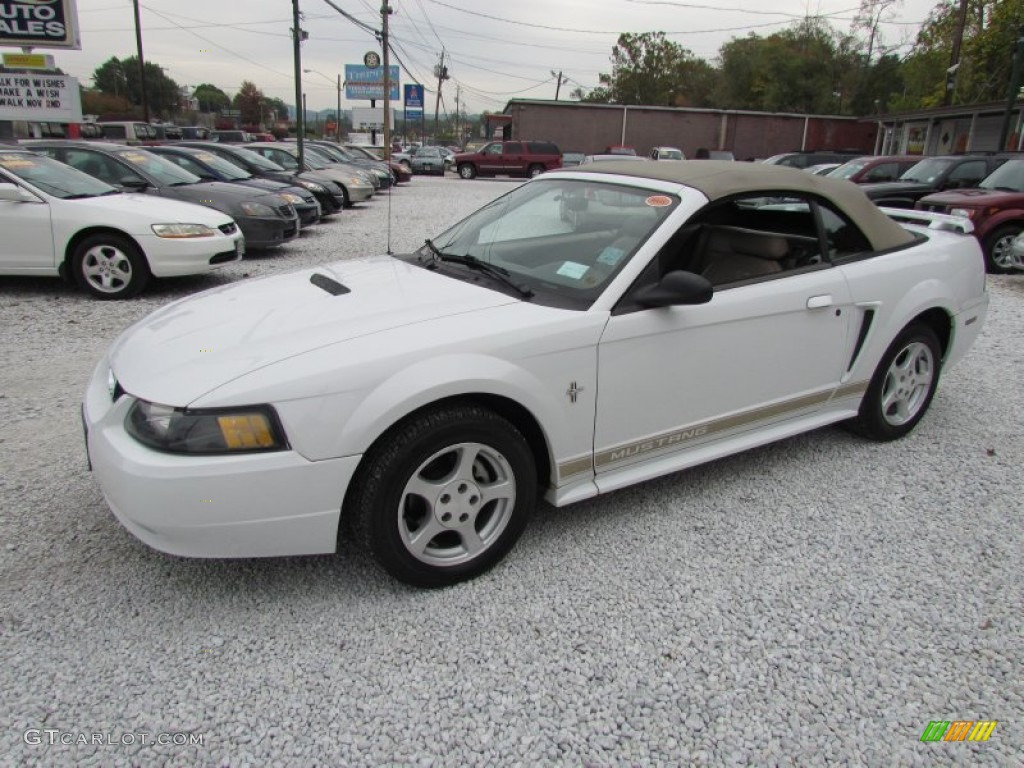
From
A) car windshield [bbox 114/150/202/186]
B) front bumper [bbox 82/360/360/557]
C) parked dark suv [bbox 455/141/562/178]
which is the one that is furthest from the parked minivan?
front bumper [bbox 82/360/360/557]

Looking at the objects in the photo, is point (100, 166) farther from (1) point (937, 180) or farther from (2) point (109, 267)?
(1) point (937, 180)

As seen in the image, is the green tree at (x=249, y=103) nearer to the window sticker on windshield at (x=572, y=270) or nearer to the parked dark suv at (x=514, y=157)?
the parked dark suv at (x=514, y=157)

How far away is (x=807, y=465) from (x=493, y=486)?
197cm

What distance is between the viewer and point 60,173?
7.42 m

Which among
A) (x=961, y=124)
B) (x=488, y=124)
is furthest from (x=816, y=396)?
(x=488, y=124)

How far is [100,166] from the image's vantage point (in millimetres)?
8898

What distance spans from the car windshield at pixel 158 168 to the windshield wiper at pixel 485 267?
7.21m

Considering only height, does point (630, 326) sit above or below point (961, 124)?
below

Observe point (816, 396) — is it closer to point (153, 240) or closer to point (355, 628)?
point (355, 628)

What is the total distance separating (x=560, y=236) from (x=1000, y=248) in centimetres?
921

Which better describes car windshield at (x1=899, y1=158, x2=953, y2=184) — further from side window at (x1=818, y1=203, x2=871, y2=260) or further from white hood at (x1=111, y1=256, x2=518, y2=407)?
white hood at (x1=111, y1=256, x2=518, y2=407)

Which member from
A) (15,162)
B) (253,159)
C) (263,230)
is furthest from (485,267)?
(253,159)

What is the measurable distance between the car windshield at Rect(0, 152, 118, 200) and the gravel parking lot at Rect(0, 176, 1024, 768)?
452 centimetres

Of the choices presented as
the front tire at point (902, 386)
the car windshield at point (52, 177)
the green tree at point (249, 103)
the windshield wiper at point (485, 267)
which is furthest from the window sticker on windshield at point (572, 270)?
the green tree at point (249, 103)
